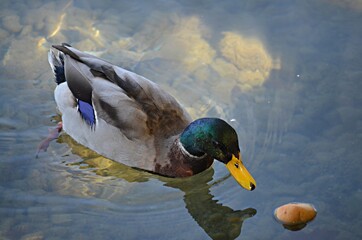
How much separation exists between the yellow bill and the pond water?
0.90ft

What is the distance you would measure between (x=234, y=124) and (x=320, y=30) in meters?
1.66

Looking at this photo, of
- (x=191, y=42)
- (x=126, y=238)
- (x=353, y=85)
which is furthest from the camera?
(x=191, y=42)

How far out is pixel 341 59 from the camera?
22.2ft

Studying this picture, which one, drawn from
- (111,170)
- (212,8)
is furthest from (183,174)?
(212,8)

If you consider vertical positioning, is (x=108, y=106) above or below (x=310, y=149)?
below

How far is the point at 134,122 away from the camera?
18.3ft

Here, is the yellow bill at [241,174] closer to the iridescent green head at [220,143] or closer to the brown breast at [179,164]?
the iridescent green head at [220,143]

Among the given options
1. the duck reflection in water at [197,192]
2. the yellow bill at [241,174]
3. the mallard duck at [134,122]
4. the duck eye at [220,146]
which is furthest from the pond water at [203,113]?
the duck eye at [220,146]

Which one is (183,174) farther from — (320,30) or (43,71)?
(320,30)

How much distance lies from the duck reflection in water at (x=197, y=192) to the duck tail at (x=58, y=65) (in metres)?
0.54

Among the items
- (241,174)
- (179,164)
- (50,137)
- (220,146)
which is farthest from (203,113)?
(50,137)

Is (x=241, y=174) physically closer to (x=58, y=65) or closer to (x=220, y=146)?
(x=220, y=146)

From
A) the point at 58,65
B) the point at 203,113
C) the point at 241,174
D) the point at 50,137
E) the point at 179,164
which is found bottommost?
the point at 50,137

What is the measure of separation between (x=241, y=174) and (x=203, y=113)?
46.4 inches
